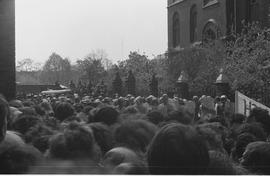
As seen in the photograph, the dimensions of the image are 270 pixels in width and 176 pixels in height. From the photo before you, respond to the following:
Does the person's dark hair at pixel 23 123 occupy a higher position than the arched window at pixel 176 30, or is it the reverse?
the arched window at pixel 176 30

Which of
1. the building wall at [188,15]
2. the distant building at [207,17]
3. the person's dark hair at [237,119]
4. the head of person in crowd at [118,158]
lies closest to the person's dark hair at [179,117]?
the person's dark hair at [237,119]

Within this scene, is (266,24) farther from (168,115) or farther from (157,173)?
(157,173)

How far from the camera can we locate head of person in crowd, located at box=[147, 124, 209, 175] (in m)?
3.09

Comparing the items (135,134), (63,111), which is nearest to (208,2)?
(63,111)

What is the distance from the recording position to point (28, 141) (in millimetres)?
4656

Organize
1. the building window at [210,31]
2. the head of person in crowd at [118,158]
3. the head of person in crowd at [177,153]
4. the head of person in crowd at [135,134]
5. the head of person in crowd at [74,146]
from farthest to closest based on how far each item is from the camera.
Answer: the building window at [210,31] → the head of person in crowd at [135,134] → the head of person in crowd at [74,146] → the head of person in crowd at [118,158] → the head of person in crowd at [177,153]

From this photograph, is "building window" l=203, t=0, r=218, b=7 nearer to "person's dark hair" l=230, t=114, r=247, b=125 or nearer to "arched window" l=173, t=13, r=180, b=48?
"arched window" l=173, t=13, r=180, b=48

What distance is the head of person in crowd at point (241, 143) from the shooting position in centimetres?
461

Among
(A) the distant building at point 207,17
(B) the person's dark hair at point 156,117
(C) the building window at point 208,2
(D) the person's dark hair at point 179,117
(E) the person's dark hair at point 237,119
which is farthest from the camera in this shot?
(C) the building window at point 208,2

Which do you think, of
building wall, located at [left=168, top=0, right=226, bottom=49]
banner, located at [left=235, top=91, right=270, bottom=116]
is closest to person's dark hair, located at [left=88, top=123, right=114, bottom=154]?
banner, located at [left=235, top=91, right=270, bottom=116]

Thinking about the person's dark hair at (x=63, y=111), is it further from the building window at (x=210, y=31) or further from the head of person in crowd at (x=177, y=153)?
the building window at (x=210, y=31)

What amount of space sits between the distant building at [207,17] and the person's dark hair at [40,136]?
31.2 meters

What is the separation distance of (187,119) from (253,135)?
1.18 metres

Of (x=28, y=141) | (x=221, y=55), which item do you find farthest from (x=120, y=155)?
(x=221, y=55)
